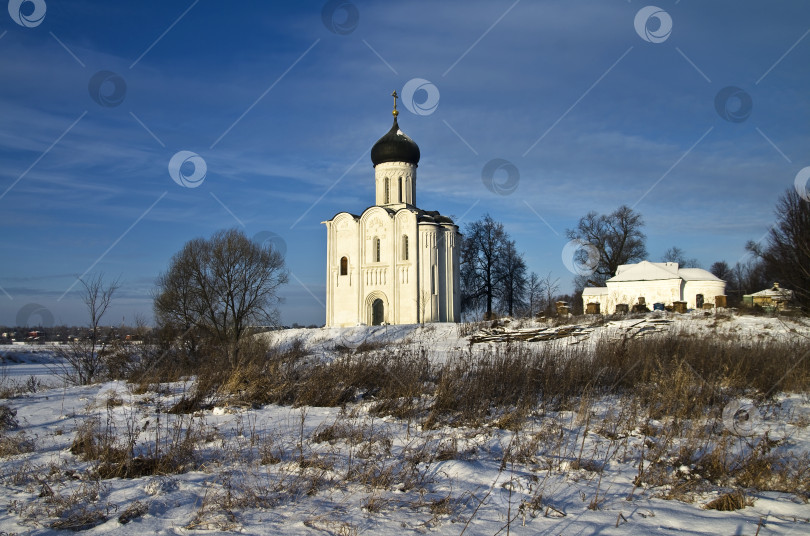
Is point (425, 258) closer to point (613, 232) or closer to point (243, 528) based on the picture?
point (613, 232)

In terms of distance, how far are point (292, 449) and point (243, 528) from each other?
5.57 ft

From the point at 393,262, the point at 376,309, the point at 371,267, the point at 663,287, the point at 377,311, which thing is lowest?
the point at 377,311

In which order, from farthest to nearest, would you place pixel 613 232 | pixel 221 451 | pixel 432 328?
pixel 613 232 < pixel 432 328 < pixel 221 451

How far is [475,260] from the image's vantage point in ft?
162

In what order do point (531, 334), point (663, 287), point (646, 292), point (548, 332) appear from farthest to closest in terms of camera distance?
point (646, 292)
point (663, 287)
point (548, 332)
point (531, 334)

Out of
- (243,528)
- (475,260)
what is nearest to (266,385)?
(243,528)

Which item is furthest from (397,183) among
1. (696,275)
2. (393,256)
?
(696,275)

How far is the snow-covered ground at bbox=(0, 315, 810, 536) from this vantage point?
Result: 11.7ft

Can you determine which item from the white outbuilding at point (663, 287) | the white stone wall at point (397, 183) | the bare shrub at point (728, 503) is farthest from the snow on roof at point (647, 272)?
the bare shrub at point (728, 503)

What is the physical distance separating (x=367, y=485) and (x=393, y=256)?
35.5m

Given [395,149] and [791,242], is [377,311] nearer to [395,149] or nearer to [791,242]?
[395,149]

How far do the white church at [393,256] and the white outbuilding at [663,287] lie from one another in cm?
1099

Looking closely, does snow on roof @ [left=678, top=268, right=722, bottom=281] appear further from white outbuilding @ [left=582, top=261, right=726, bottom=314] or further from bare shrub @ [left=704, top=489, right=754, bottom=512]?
bare shrub @ [left=704, top=489, right=754, bottom=512]

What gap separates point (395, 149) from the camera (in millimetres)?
41094
